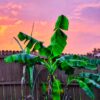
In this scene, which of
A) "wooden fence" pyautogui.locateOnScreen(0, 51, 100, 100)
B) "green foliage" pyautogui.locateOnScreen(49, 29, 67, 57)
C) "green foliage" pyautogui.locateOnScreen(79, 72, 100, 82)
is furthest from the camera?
"wooden fence" pyautogui.locateOnScreen(0, 51, 100, 100)

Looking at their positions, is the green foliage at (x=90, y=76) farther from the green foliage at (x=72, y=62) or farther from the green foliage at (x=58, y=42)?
the green foliage at (x=58, y=42)

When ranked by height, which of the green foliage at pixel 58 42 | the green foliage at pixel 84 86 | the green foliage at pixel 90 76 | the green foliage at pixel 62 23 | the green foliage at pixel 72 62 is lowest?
the green foliage at pixel 84 86

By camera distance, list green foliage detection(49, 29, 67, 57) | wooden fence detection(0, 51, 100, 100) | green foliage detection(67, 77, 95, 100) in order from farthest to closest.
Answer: wooden fence detection(0, 51, 100, 100) → green foliage detection(67, 77, 95, 100) → green foliage detection(49, 29, 67, 57)

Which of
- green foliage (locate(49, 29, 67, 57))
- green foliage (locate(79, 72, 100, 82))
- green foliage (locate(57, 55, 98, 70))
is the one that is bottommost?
green foliage (locate(79, 72, 100, 82))

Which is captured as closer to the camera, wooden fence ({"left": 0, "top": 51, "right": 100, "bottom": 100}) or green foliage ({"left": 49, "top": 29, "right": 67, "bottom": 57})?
green foliage ({"left": 49, "top": 29, "right": 67, "bottom": 57})

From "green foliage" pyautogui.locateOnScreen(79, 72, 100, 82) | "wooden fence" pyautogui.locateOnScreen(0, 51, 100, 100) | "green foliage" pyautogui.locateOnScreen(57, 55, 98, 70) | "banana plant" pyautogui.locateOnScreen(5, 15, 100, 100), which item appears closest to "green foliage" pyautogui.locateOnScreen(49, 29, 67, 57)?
"banana plant" pyautogui.locateOnScreen(5, 15, 100, 100)

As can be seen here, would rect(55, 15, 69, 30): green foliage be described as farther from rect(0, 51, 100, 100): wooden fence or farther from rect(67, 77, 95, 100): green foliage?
rect(0, 51, 100, 100): wooden fence

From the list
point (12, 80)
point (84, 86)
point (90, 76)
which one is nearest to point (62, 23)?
point (84, 86)

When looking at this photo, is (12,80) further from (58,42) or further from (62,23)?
(62,23)

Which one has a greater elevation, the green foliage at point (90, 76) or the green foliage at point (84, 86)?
the green foliage at point (90, 76)

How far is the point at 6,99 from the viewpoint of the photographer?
12.9 meters

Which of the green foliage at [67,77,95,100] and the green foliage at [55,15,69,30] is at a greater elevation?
the green foliage at [55,15,69,30]

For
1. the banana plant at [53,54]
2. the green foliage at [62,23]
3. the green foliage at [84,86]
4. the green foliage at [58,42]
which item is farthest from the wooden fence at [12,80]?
the green foliage at [62,23]

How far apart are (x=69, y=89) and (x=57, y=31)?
10.1 feet
